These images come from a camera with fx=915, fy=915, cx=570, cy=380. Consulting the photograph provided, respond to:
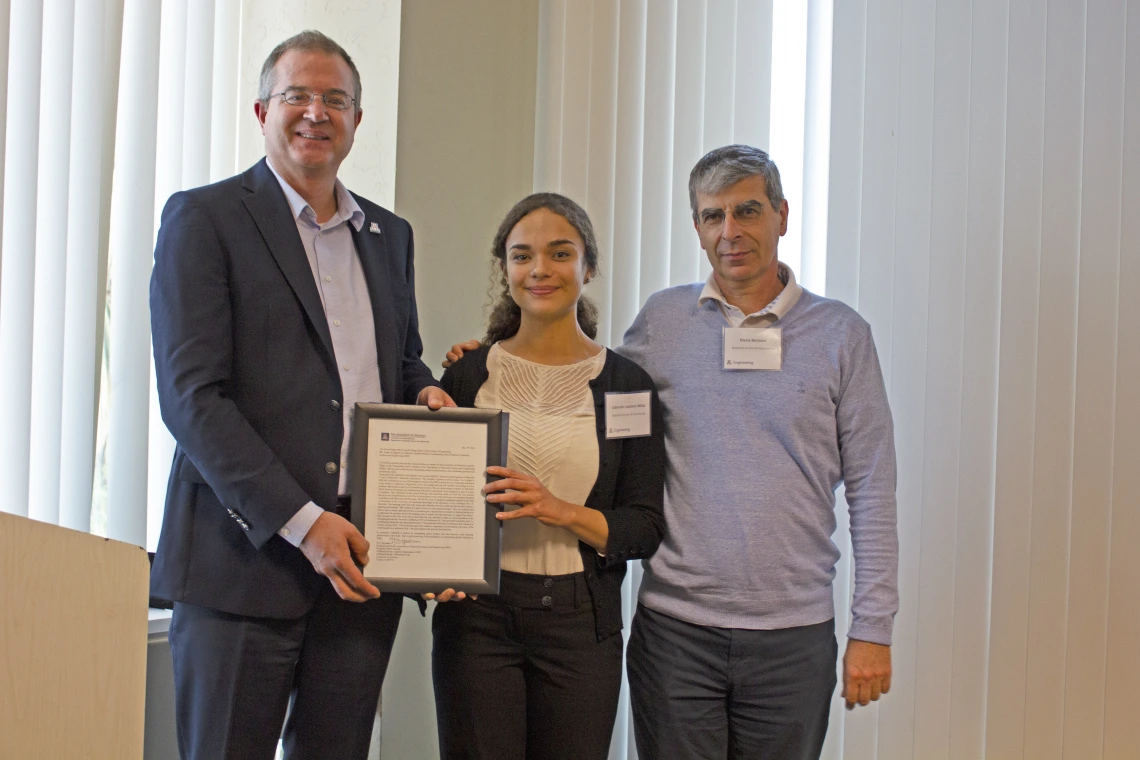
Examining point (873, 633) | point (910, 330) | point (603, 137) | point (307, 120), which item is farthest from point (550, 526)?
point (603, 137)

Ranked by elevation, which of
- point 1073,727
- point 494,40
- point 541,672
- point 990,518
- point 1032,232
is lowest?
point 1073,727

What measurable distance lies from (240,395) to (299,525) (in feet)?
0.93

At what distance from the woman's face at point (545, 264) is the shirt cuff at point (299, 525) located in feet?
2.22

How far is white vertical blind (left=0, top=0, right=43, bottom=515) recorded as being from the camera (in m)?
2.08

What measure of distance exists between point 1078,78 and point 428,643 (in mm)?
2665

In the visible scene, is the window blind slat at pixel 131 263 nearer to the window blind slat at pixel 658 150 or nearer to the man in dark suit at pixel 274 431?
the man in dark suit at pixel 274 431

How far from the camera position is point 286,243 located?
5.90 feet

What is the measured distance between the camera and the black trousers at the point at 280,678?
1.70 meters

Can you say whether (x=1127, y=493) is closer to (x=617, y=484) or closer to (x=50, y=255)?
(x=617, y=484)

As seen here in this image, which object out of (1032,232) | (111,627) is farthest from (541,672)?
(1032,232)

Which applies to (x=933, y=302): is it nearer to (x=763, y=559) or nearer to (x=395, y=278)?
(x=763, y=559)

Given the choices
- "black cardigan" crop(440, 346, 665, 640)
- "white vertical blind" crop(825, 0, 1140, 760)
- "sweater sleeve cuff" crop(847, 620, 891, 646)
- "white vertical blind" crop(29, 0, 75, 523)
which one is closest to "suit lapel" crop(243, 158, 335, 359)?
"black cardigan" crop(440, 346, 665, 640)

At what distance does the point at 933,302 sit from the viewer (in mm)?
2809

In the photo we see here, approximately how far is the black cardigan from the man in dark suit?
0.70ft
